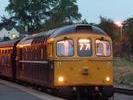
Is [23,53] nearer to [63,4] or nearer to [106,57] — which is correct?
[106,57]

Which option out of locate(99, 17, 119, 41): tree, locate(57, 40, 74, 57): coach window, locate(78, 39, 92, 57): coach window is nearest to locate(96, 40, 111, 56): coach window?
locate(78, 39, 92, 57): coach window

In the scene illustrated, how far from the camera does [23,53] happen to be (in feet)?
98.3

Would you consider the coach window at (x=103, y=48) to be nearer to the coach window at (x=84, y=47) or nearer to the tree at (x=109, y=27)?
the coach window at (x=84, y=47)

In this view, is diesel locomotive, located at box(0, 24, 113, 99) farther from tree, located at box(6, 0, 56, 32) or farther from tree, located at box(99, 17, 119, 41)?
tree, located at box(6, 0, 56, 32)

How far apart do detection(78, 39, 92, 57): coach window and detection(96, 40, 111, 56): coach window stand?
318 millimetres

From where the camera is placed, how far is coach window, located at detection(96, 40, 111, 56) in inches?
910

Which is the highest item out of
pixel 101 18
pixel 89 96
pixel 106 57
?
pixel 101 18

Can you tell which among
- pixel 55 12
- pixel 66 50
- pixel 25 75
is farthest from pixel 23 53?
pixel 55 12

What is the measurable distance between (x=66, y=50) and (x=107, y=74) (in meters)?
1.73

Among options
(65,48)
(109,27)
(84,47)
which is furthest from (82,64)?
(109,27)

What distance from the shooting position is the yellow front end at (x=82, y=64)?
74.2ft

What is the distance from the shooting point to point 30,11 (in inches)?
3841

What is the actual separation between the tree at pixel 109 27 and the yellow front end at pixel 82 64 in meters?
48.8

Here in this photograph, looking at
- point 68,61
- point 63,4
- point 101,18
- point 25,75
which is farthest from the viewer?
point 63,4
